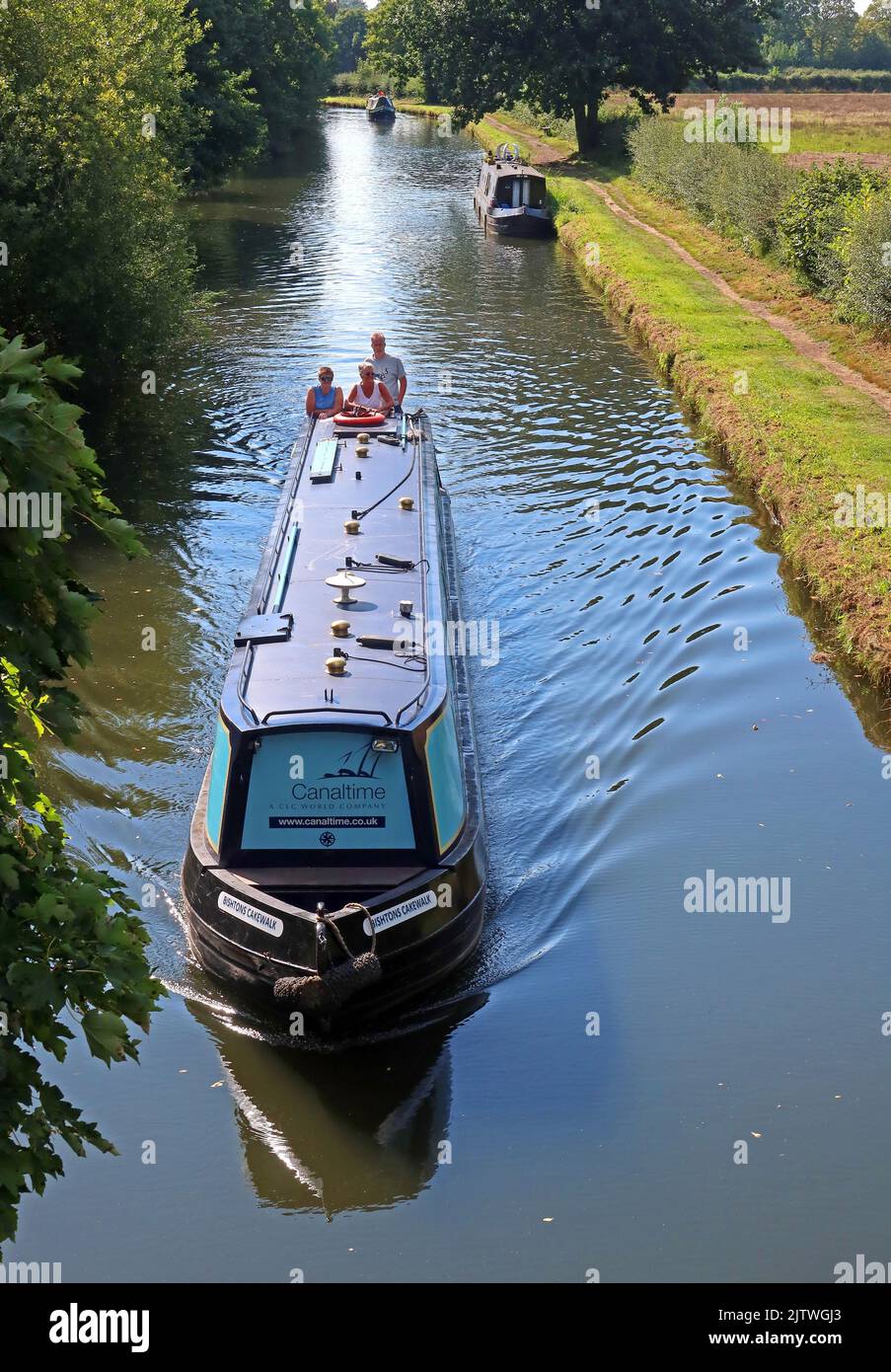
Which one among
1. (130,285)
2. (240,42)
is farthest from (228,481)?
(240,42)

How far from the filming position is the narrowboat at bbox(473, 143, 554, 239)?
127ft

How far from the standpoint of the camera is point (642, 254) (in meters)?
32.6

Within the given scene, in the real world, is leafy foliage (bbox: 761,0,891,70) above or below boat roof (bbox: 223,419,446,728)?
above

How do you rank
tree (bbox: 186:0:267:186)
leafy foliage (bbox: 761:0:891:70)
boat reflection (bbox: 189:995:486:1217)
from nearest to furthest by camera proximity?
boat reflection (bbox: 189:995:486:1217) → tree (bbox: 186:0:267:186) → leafy foliage (bbox: 761:0:891:70)

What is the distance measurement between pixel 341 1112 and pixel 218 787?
2.34 metres

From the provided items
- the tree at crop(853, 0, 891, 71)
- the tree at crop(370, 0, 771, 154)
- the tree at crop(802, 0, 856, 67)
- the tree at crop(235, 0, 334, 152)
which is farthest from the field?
the tree at crop(802, 0, 856, 67)

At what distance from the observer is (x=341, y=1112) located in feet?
29.7

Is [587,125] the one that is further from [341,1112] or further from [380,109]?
[341,1112]

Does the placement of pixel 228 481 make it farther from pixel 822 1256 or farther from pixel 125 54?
pixel 822 1256

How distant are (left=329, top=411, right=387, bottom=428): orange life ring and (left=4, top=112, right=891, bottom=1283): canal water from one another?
7.12 feet

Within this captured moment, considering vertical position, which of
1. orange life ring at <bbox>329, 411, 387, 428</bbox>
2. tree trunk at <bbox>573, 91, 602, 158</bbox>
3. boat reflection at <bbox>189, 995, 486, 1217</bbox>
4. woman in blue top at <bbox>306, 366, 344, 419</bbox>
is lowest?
boat reflection at <bbox>189, 995, 486, 1217</bbox>

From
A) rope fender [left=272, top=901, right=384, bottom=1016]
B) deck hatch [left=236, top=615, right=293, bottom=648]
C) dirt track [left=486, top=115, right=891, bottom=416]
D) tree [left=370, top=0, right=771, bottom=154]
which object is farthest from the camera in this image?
tree [left=370, top=0, right=771, bottom=154]

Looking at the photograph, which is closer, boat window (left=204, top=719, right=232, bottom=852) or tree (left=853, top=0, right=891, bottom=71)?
boat window (left=204, top=719, right=232, bottom=852)

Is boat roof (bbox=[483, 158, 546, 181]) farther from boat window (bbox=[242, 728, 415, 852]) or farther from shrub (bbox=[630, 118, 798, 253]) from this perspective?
boat window (bbox=[242, 728, 415, 852])
